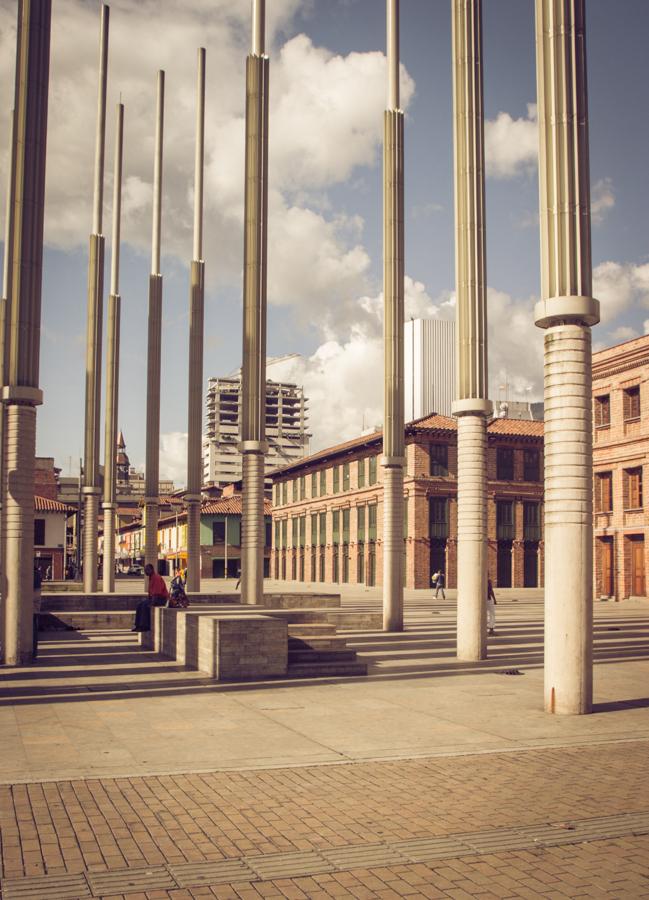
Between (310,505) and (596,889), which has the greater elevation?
(310,505)

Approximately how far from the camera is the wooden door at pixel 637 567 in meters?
50.2

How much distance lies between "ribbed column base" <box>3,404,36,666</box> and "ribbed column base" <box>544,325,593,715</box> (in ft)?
32.0

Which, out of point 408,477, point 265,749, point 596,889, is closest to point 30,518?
point 265,749

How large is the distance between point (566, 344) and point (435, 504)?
53.2m

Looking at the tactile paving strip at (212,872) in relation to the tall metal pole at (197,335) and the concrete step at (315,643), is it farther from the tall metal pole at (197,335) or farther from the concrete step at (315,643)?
the tall metal pole at (197,335)

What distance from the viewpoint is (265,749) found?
1034 cm

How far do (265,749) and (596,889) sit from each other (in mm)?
4844

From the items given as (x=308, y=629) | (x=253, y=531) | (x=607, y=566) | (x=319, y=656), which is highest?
(x=253, y=531)

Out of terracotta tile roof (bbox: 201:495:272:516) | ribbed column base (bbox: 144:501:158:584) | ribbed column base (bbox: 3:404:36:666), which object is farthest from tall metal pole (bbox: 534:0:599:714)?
terracotta tile roof (bbox: 201:495:272:516)

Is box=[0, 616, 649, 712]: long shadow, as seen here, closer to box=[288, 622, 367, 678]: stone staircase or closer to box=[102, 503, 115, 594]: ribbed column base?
box=[288, 622, 367, 678]: stone staircase

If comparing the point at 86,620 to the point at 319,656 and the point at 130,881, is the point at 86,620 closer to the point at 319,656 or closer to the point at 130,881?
the point at 319,656

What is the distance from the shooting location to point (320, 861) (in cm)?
668

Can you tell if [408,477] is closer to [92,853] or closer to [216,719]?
[216,719]

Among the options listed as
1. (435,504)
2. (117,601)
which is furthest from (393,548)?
(435,504)
